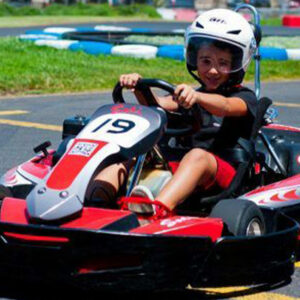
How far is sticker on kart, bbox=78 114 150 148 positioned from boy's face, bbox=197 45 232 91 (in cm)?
55

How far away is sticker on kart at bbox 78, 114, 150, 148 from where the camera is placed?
11.5 ft

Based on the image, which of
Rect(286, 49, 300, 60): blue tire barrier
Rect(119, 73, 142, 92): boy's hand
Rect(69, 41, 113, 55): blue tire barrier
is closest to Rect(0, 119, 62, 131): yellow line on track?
Rect(119, 73, 142, 92): boy's hand

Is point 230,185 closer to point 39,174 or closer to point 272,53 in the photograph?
point 39,174

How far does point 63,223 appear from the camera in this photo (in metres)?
3.22

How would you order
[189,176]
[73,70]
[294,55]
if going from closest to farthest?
[189,176] < [73,70] < [294,55]

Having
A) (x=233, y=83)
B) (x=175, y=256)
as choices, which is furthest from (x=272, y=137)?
(x=175, y=256)

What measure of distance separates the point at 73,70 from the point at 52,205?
7949 millimetres

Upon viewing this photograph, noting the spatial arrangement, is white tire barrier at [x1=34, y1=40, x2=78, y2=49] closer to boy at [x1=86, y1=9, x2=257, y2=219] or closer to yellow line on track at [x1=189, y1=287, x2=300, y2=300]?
boy at [x1=86, y1=9, x2=257, y2=219]

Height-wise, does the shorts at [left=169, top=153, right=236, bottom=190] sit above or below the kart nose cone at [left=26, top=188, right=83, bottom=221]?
below

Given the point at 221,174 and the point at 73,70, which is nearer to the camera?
the point at 221,174

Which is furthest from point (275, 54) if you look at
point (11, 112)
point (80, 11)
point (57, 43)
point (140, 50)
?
point (80, 11)

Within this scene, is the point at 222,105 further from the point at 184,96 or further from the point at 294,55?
the point at 294,55

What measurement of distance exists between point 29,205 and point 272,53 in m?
10.7

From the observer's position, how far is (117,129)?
3562 millimetres
